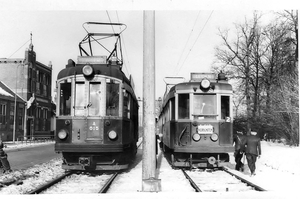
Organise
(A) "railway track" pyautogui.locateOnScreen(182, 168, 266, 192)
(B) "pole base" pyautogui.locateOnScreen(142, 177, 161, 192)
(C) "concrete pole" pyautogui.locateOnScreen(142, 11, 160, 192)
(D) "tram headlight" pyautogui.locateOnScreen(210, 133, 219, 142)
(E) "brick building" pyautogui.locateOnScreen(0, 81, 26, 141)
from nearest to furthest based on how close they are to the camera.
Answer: (B) "pole base" pyautogui.locateOnScreen(142, 177, 161, 192) < (C) "concrete pole" pyautogui.locateOnScreen(142, 11, 160, 192) < (A) "railway track" pyautogui.locateOnScreen(182, 168, 266, 192) < (D) "tram headlight" pyautogui.locateOnScreen(210, 133, 219, 142) < (E) "brick building" pyautogui.locateOnScreen(0, 81, 26, 141)

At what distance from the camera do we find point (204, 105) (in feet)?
37.8

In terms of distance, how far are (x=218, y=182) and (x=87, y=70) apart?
507 cm

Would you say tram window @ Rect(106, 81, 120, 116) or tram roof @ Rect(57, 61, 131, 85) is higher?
tram roof @ Rect(57, 61, 131, 85)

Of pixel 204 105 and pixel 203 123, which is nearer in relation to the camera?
pixel 203 123

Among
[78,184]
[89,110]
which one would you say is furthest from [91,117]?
[78,184]

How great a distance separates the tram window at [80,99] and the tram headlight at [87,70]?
0.39m

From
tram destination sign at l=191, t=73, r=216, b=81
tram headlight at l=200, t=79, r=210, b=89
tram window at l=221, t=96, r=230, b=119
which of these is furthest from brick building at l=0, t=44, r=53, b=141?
tram window at l=221, t=96, r=230, b=119

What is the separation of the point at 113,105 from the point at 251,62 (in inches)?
635

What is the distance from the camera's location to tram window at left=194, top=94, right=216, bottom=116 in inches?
451

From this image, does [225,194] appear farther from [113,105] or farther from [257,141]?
[113,105]

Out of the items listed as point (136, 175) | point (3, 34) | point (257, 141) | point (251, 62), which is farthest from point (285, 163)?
point (251, 62)

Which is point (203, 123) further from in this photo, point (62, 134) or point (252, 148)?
point (62, 134)

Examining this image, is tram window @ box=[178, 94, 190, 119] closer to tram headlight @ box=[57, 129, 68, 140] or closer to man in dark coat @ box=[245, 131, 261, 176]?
man in dark coat @ box=[245, 131, 261, 176]

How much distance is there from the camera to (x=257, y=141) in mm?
10508
